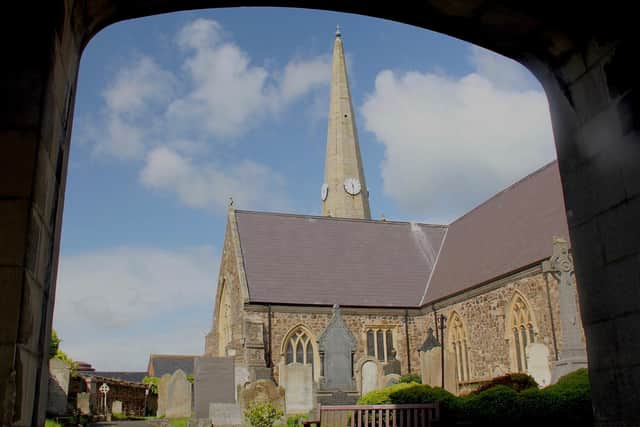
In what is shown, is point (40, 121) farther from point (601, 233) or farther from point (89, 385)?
point (89, 385)

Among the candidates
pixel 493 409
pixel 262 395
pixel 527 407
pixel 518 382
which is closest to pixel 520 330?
pixel 518 382

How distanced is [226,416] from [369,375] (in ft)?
25.2

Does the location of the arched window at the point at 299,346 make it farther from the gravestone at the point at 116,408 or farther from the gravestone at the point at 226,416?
the gravestone at the point at 116,408

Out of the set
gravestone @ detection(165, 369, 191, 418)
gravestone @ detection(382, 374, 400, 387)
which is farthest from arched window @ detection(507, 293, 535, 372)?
gravestone @ detection(165, 369, 191, 418)

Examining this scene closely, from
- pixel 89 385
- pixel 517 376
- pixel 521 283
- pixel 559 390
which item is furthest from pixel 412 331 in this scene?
pixel 559 390

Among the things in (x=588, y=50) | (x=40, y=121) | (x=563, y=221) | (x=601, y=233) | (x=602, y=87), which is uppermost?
(x=563, y=221)

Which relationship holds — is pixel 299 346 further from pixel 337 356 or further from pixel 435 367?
pixel 435 367

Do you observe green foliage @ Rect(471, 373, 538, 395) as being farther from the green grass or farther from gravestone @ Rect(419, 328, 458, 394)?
the green grass

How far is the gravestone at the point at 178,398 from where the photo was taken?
26125 millimetres

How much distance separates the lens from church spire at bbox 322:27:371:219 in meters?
45.3

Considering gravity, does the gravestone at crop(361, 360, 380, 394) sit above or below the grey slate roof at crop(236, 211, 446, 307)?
below

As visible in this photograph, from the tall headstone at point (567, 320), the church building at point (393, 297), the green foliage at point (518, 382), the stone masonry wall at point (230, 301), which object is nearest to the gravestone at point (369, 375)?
the church building at point (393, 297)

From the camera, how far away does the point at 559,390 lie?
11.7 m

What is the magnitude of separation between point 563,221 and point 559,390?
33.7 feet
